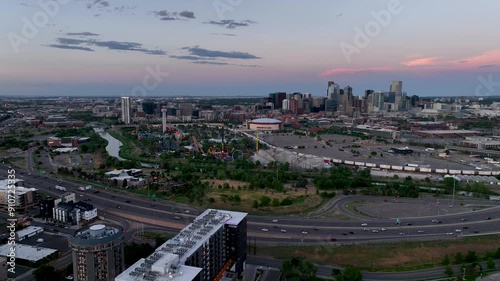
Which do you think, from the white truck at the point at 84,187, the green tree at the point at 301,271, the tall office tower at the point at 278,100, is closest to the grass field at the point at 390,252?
the green tree at the point at 301,271

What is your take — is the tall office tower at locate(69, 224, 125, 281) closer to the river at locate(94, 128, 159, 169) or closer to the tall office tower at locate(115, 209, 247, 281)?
the tall office tower at locate(115, 209, 247, 281)

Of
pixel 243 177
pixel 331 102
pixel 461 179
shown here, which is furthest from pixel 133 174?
pixel 331 102

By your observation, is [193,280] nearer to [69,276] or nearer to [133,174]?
[69,276]

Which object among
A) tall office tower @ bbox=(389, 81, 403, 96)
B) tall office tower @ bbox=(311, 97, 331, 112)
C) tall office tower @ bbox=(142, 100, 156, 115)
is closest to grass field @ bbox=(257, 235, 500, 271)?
tall office tower @ bbox=(142, 100, 156, 115)

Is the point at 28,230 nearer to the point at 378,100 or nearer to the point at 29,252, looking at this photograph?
the point at 29,252

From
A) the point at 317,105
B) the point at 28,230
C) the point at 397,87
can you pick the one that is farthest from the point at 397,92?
the point at 28,230
